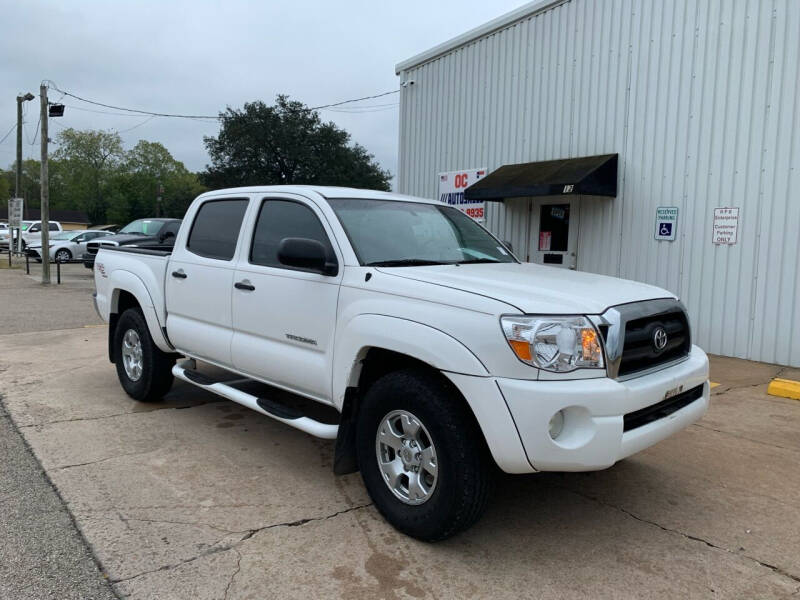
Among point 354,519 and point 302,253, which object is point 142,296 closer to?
point 302,253

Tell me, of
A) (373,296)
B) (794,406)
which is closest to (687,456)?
(794,406)

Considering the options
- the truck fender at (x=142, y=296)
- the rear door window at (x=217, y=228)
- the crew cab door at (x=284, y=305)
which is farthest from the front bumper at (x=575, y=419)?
the truck fender at (x=142, y=296)

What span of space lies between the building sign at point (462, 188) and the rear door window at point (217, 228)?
7213mm

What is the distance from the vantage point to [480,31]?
1146 cm

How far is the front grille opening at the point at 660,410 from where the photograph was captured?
3.04m

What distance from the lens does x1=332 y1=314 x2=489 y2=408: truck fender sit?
115 inches

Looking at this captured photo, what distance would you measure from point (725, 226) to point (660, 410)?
5.83m

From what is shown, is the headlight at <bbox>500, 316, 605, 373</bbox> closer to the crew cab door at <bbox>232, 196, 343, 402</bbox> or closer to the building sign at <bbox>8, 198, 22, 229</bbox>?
the crew cab door at <bbox>232, 196, 343, 402</bbox>

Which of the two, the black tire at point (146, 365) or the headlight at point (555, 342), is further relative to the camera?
the black tire at point (146, 365)

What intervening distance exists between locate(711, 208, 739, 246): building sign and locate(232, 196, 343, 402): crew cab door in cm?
625

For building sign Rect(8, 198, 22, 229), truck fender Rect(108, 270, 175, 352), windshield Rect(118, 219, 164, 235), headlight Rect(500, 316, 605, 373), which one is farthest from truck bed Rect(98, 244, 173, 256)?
building sign Rect(8, 198, 22, 229)

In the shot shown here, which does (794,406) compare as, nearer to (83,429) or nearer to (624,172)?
(624,172)

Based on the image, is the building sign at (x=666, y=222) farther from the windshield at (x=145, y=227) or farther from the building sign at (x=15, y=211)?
the building sign at (x=15, y=211)

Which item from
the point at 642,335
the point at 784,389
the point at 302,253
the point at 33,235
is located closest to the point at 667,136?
the point at 784,389
